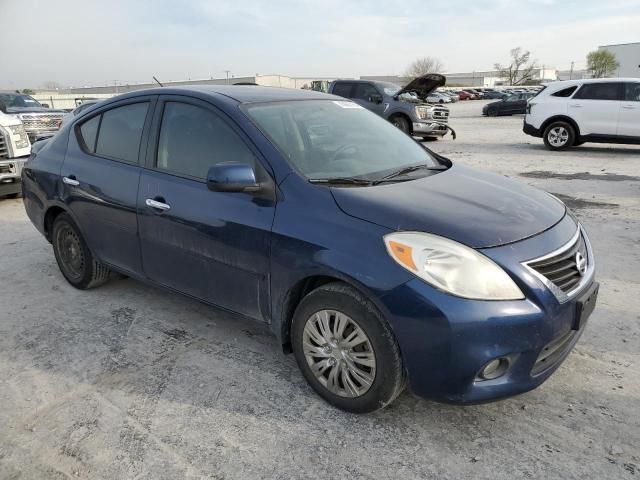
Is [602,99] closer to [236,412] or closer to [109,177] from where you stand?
[109,177]

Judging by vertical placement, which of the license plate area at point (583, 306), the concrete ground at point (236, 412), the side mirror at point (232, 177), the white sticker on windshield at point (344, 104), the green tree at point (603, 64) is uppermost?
the green tree at point (603, 64)

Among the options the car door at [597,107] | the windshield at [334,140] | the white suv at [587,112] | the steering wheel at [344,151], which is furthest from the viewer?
the car door at [597,107]

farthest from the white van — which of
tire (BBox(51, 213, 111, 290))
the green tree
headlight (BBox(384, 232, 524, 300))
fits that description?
the green tree

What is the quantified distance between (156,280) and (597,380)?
2.85 m

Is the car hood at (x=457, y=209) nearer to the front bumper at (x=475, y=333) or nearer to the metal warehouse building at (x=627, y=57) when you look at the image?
the front bumper at (x=475, y=333)

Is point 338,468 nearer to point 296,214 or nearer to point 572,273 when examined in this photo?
point 296,214

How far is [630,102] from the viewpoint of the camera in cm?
1160

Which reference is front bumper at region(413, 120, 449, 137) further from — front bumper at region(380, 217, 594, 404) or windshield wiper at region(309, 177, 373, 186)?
front bumper at region(380, 217, 594, 404)

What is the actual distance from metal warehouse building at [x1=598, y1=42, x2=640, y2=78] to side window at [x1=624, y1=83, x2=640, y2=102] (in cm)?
8209

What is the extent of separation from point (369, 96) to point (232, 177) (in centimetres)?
1300

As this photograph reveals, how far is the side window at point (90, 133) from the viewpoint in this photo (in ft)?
13.2

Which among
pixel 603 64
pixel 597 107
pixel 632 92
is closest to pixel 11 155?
pixel 597 107

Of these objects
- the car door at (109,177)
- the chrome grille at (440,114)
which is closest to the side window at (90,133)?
the car door at (109,177)

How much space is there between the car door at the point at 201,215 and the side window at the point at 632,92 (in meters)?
11.7
